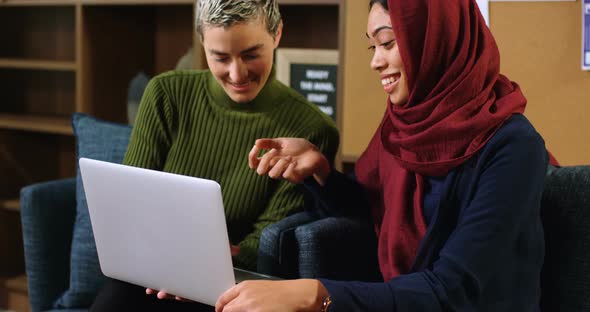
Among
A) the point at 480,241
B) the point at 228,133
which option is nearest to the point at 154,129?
the point at 228,133

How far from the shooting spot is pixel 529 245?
4.47 ft

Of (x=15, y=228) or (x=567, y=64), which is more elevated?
(x=567, y=64)

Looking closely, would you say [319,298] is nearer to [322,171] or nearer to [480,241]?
[480,241]

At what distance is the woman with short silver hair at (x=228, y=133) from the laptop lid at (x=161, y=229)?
160 mm

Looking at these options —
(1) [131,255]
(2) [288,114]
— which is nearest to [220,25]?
(2) [288,114]

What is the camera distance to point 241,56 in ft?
5.11

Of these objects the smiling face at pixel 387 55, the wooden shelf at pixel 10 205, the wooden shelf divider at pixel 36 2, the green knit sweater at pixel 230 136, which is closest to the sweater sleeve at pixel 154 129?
the green knit sweater at pixel 230 136

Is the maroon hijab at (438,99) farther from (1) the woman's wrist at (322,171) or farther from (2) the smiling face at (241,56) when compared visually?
(2) the smiling face at (241,56)

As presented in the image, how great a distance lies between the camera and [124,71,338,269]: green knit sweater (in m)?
1.65

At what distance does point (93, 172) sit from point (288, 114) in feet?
1.39

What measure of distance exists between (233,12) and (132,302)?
617 mm

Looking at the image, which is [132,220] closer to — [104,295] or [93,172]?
[93,172]

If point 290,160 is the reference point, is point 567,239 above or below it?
below

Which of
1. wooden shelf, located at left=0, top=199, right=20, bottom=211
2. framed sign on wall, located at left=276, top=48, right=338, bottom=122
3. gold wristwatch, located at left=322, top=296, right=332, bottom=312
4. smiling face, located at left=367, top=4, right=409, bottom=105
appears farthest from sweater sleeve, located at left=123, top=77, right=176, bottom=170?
wooden shelf, located at left=0, top=199, right=20, bottom=211
